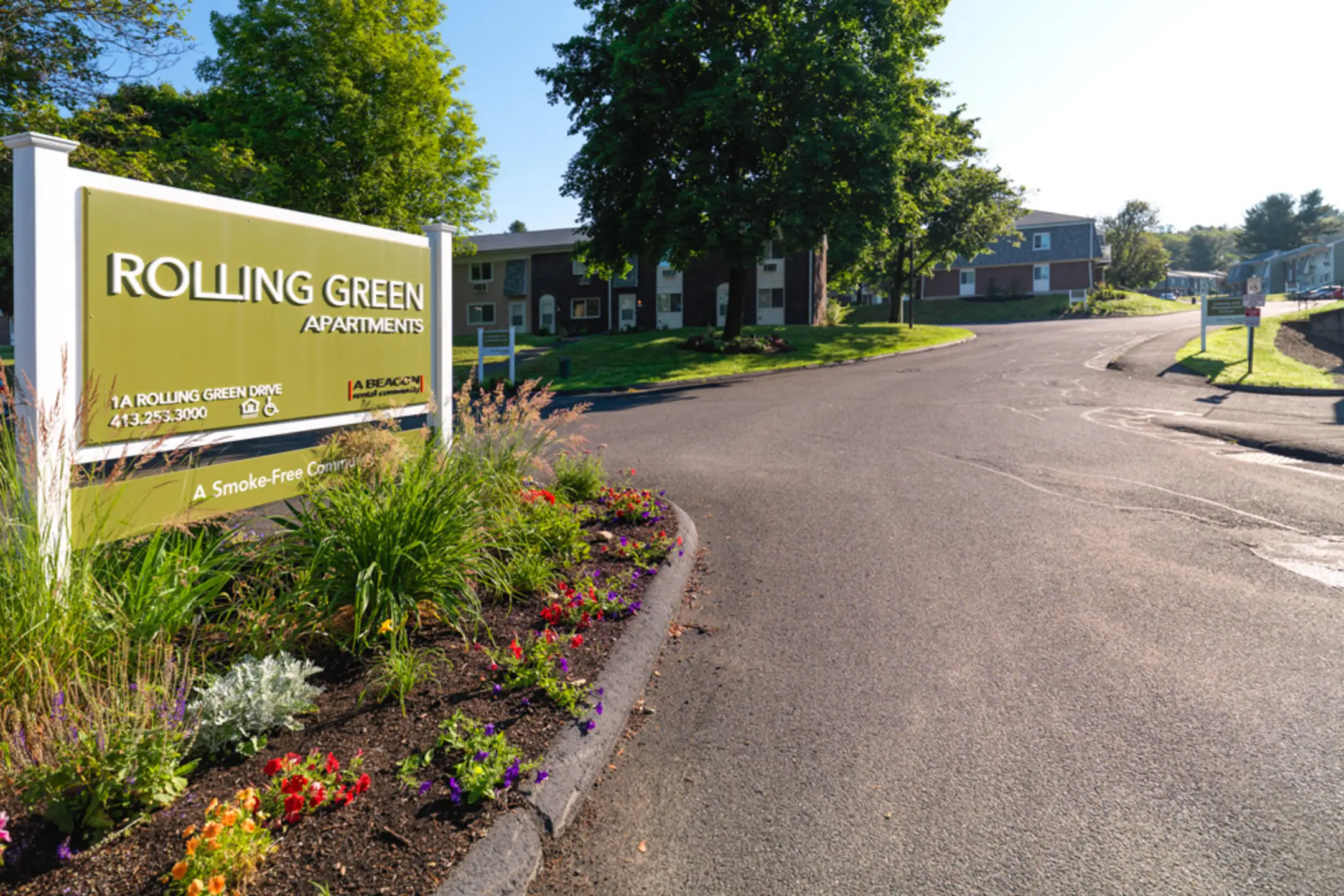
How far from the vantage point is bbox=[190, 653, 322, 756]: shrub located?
3416 millimetres

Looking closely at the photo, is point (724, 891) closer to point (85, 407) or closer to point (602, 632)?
point (602, 632)

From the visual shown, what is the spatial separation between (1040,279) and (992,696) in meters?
69.6

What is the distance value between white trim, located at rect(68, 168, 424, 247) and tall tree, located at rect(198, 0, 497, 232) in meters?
26.8

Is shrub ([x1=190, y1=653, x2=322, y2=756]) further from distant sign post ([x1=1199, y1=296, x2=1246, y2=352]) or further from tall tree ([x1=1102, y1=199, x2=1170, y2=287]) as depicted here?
A: tall tree ([x1=1102, y1=199, x2=1170, y2=287])

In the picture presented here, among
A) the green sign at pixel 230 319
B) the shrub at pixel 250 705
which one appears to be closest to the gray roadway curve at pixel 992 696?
the shrub at pixel 250 705

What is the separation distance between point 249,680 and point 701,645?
256 centimetres

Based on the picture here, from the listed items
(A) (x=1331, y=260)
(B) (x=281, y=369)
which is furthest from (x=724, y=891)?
(A) (x=1331, y=260)

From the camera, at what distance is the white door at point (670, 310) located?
50031 millimetres

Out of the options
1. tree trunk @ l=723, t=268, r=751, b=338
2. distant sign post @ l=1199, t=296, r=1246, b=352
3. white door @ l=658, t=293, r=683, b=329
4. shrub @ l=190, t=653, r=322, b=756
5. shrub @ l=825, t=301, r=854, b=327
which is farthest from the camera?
white door @ l=658, t=293, r=683, b=329

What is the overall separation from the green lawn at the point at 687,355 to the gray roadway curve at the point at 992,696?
15104 millimetres

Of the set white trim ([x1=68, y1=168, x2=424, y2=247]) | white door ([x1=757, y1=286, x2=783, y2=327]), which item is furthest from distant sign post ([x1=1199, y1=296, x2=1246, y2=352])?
white door ([x1=757, y1=286, x2=783, y2=327])

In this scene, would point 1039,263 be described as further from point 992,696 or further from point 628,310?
point 992,696

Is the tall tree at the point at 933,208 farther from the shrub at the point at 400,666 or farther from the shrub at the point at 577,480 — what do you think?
the shrub at the point at 400,666

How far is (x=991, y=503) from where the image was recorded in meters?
8.67
